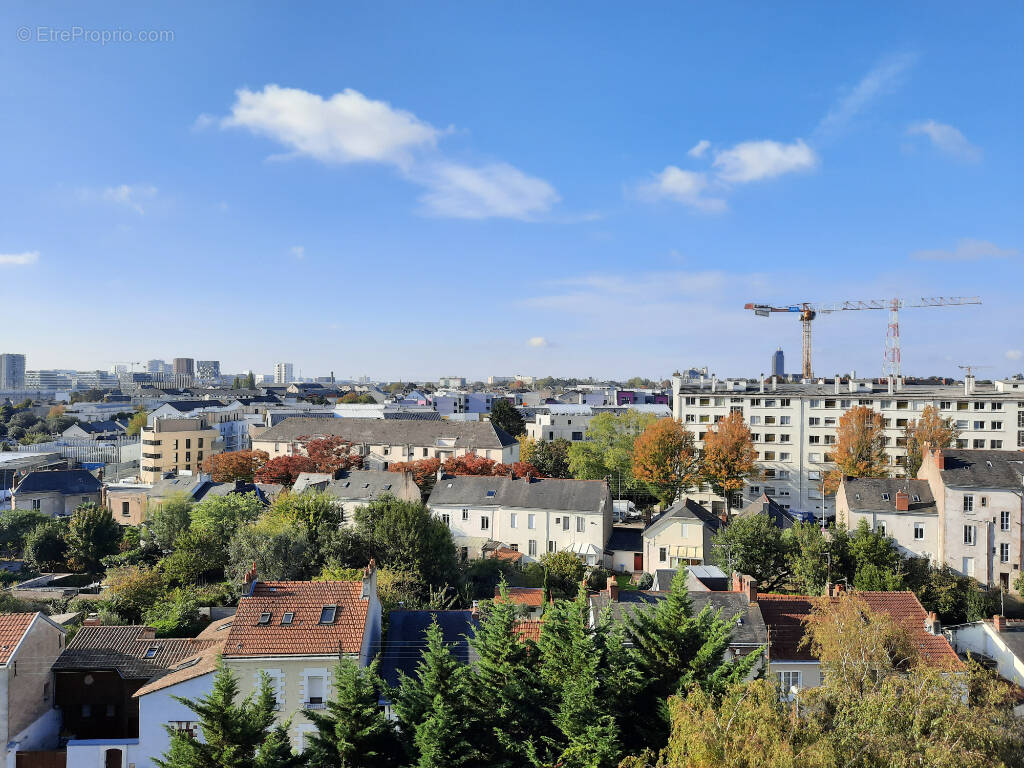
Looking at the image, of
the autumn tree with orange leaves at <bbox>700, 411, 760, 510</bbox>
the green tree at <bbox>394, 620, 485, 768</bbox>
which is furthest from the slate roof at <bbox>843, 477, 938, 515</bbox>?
the green tree at <bbox>394, 620, 485, 768</bbox>

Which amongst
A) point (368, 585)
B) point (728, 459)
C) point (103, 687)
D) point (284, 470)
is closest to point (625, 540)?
point (728, 459)

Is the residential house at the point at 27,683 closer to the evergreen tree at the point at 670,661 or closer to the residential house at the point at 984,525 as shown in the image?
the evergreen tree at the point at 670,661

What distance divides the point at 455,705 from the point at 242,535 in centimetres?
2207

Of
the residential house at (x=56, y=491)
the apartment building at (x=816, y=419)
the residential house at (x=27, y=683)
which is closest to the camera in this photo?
the residential house at (x=27, y=683)

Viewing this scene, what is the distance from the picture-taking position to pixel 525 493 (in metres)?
48.3

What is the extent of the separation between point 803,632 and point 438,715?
15.5m

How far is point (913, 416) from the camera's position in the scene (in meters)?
A: 63.5

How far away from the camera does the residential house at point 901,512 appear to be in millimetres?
40312

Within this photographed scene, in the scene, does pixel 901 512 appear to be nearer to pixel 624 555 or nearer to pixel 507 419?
pixel 624 555

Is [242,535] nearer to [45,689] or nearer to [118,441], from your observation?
[45,689]

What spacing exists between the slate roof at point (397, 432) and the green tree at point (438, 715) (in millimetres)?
55751


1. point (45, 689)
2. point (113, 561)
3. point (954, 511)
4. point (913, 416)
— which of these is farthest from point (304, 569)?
point (913, 416)

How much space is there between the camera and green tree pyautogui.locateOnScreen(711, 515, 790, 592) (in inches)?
1443

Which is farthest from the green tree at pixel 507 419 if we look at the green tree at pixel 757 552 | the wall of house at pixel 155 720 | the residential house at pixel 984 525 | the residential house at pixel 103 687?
the wall of house at pixel 155 720
